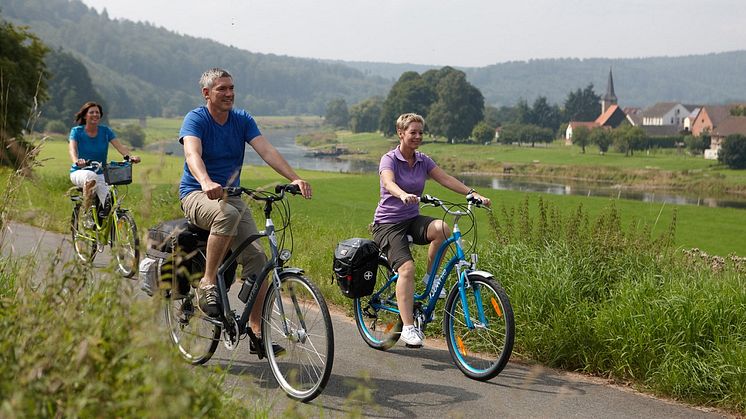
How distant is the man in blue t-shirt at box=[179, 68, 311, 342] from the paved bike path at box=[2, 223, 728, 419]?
2.15ft

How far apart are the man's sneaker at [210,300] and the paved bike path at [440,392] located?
1.24 feet

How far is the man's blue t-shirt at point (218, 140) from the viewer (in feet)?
18.9

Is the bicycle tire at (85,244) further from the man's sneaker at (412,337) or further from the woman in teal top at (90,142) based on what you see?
the woman in teal top at (90,142)

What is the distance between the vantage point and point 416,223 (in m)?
6.54

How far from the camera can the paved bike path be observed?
515 cm

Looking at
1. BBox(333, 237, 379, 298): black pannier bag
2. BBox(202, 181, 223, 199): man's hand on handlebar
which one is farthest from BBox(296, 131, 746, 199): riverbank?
BBox(202, 181, 223, 199): man's hand on handlebar

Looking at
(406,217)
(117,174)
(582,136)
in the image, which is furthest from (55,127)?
(406,217)

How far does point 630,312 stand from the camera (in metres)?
6.20

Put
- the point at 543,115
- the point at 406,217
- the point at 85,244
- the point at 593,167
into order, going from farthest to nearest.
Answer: the point at 543,115, the point at 593,167, the point at 406,217, the point at 85,244

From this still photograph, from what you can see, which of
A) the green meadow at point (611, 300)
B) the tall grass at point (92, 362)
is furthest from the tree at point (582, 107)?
the tall grass at point (92, 362)

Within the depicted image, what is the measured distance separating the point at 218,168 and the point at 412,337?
1.88 meters

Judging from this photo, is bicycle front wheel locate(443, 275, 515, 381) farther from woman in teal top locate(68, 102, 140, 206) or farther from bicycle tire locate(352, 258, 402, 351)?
woman in teal top locate(68, 102, 140, 206)

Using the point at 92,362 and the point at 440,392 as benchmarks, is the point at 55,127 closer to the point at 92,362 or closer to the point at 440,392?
the point at 440,392

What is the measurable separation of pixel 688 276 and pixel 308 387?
3.48 meters
